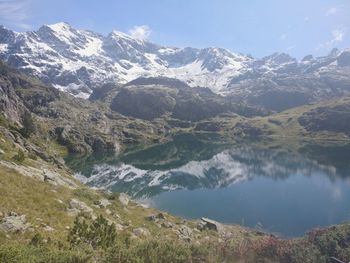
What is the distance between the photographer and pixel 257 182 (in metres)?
152

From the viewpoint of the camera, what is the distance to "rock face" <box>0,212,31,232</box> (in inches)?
966

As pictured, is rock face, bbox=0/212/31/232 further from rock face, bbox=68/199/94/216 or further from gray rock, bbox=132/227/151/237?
→ gray rock, bbox=132/227/151/237

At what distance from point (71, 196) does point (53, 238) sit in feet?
54.1

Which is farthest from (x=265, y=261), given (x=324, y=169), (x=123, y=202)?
(x=324, y=169)

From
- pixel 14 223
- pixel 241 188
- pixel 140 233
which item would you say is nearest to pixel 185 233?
pixel 140 233

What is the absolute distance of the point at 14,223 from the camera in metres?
25.5

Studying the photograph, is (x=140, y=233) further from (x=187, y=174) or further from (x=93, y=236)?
(x=187, y=174)

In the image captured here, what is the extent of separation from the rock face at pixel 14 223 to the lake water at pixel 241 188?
202ft

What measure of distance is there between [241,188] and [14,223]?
119819mm

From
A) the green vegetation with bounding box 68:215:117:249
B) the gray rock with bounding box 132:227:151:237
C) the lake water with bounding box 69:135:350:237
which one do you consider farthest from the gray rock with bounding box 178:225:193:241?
the lake water with bounding box 69:135:350:237

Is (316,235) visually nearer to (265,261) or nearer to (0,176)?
(265,261)

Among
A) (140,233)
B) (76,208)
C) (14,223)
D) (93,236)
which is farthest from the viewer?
(140,233)

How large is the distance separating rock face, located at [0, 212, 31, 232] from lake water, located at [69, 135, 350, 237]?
61503 millimetres

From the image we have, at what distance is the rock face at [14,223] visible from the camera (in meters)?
24.5
